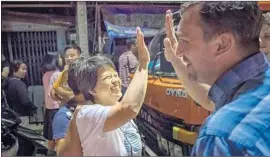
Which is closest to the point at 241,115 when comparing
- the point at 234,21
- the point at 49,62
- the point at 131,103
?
the point at 234,21

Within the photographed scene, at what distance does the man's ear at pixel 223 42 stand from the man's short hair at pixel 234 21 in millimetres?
10

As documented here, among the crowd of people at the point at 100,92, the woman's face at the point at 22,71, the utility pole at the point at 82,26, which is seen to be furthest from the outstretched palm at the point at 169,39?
the woman's face at the point at 22,71

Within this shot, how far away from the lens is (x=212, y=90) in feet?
3.04

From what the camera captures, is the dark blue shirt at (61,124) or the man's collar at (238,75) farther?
the dark blue shirt at (61,124)

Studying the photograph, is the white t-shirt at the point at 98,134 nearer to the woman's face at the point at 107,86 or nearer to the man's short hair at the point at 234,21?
the woman's face at the point at 107,86

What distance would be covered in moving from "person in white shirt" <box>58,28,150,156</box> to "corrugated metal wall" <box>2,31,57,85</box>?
0.44 feet

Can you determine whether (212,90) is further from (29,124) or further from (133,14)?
(29,124)

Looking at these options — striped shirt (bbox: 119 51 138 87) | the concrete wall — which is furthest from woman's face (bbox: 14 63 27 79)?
striped shirt (bbox: 119 51 138 87)

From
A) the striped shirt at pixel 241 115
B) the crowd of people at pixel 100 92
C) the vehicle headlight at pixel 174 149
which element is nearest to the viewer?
the striped shirt at pixel 241 115

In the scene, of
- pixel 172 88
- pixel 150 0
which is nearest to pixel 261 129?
pixel 172 88

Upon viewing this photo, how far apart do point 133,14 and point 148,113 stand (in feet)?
1.19

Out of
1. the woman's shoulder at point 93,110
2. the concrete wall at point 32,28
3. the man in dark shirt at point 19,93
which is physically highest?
the concrete wall at point 32,28

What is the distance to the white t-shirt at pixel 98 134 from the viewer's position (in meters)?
1.29

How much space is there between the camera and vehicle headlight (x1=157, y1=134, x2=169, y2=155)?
1364 mm
